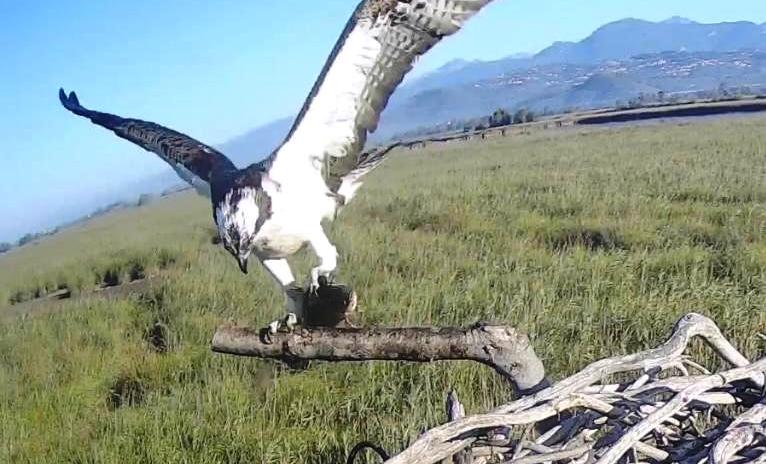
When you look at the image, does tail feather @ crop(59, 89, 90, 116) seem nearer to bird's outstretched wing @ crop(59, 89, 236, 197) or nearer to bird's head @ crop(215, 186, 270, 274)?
bird's outstretched wing @ crop(59, 89, 236, 197)

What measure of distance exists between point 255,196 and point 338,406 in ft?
4.34

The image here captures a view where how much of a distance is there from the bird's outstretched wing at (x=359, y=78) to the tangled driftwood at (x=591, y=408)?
35.2 inches

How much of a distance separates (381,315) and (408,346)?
103 inches

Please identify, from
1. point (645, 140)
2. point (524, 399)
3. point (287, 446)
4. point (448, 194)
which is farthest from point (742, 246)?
point (645, 140)

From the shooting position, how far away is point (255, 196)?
9.41ft

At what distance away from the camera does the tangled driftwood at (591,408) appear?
186 centimetres

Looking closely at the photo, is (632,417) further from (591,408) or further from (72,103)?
(72,103)

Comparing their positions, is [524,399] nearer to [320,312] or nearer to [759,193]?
[320,312]

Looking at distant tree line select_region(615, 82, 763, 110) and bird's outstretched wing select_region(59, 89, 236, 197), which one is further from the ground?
bird's outstretched wing select_region(59, 89, 236, 197)

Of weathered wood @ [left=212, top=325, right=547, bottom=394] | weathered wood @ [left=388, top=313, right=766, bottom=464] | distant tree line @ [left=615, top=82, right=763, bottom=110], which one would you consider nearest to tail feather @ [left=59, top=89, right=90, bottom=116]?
weathered wood @ [left=212, top=325, right=547, bottom=394]

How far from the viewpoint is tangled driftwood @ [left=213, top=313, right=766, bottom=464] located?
186 centimetres

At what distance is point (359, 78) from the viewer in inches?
119

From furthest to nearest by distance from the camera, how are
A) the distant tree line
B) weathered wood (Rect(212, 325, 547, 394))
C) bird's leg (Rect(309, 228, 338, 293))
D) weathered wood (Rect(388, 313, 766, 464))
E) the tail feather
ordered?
the distant tree line < the tail feather < bird's leg (Rect(309, 228, 338, 293)) < weathered wood (Rect(212, 325, 547, 394)) < weathered wood (Rect(388, 313, 766, 464))

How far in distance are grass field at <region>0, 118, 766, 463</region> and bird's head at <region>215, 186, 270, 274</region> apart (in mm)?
971
